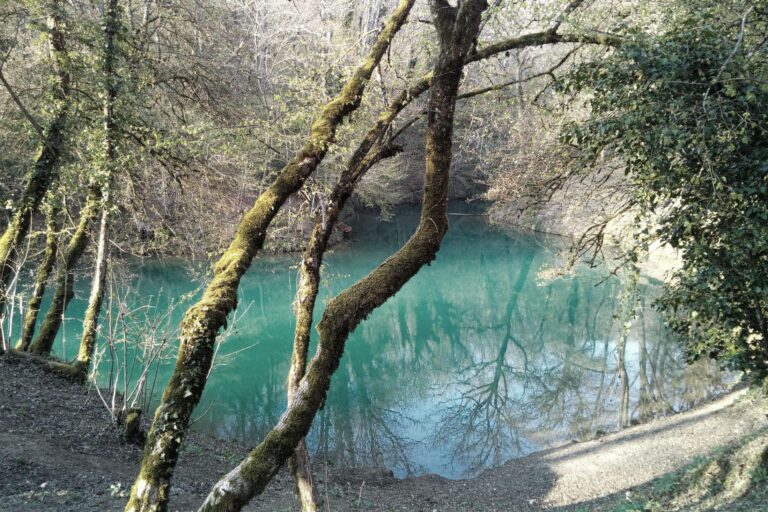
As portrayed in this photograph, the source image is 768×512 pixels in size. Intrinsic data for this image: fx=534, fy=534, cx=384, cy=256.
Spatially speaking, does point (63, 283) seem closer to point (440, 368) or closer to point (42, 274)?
point (42, 274)

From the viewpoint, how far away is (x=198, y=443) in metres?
9.34

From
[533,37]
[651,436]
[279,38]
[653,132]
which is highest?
[279,38]

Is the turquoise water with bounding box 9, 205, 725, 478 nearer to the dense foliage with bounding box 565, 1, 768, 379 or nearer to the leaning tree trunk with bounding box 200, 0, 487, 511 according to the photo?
the leaning tree trunk with bounding box 200, 0, 487, 511

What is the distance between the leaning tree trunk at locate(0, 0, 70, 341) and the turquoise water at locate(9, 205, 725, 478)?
1.73m

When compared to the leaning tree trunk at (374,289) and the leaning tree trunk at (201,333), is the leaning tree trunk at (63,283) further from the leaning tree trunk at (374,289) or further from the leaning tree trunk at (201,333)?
the leaning tree trunk at (374,289)

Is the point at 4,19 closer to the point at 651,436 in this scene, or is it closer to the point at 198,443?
the point at 198,443

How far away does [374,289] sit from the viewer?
358 centimetres

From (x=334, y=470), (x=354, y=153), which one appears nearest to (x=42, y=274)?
(x=334, y=470)

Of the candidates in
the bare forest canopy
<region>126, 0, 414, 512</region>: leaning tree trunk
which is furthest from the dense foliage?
<region>126, 0, 414, 512</region>: leaning tree trunk

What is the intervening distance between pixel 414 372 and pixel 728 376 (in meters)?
8.19

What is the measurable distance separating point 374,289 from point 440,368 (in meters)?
12.8

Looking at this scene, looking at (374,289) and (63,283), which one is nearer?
(374,289)

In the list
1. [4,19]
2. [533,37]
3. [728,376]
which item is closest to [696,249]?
[533,37]

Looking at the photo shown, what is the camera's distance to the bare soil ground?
19.0 ft
